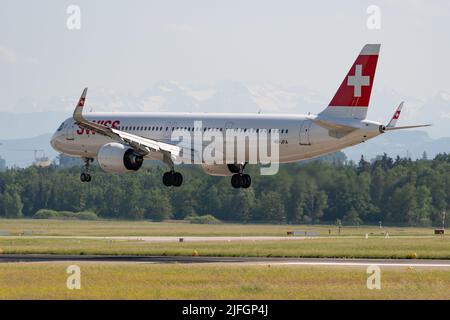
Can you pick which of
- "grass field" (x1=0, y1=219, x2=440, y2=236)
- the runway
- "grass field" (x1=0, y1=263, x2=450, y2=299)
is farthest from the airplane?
"grass field" (x1=0, y1=219, x2=440, y2=236)

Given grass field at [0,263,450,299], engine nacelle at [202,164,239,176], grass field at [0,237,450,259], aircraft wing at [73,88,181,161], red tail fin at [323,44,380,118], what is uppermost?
red tail fin at [323,44,380,118]

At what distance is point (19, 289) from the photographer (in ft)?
159

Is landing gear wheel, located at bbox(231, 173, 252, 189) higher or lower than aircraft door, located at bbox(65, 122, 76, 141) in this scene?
lower

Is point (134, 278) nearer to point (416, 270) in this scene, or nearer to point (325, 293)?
point (325, 293)

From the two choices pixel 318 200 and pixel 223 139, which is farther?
pixel 318 200

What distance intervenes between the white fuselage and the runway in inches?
359

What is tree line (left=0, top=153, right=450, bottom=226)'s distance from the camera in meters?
146

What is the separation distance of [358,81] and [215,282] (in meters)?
27.9

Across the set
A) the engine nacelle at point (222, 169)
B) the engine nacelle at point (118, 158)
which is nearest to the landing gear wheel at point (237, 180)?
the engine nacelle at point (222, 169)

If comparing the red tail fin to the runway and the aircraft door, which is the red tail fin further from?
the aircraft door

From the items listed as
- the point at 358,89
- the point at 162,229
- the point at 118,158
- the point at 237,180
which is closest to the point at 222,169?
the point at 237,180

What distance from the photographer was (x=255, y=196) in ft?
522
